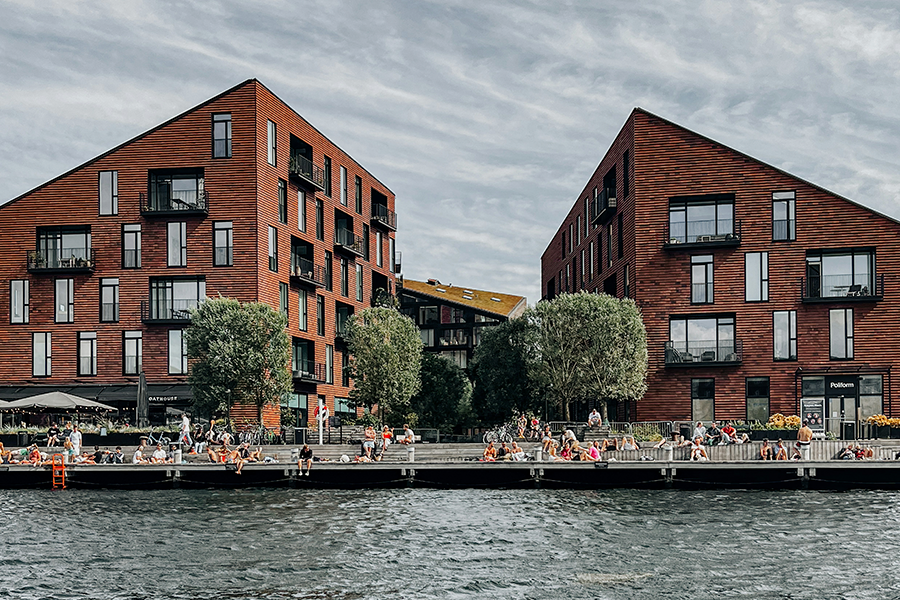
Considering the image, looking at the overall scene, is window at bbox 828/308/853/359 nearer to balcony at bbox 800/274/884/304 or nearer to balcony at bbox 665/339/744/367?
balcony at bbox 800/274/884/304

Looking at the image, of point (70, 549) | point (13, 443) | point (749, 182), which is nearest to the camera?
point (70, 549)

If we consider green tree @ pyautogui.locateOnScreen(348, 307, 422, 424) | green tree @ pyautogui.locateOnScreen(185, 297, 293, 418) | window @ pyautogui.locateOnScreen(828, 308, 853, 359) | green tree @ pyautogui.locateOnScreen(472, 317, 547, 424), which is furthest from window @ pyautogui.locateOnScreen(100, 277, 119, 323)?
window @ pyautogui.locateOnScreen(828, 308, 853, 359)

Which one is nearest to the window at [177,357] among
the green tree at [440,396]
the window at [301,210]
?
the window at [301,210]

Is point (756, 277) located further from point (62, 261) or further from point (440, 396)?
point (62, 261)

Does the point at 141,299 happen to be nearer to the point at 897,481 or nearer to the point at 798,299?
the point at 798,299

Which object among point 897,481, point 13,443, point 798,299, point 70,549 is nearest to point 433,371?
point 798,299

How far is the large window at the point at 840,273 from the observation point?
61.9 m

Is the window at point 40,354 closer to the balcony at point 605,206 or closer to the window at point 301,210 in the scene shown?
the window at point 301,210

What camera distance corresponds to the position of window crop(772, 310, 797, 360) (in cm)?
6222

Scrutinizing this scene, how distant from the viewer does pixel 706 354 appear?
62.7 metres

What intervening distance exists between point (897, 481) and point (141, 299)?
41724 millimetres

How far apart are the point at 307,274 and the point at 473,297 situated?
42.9 m

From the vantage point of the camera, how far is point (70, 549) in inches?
1148

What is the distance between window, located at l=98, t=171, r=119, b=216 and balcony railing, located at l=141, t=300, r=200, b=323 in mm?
5951
